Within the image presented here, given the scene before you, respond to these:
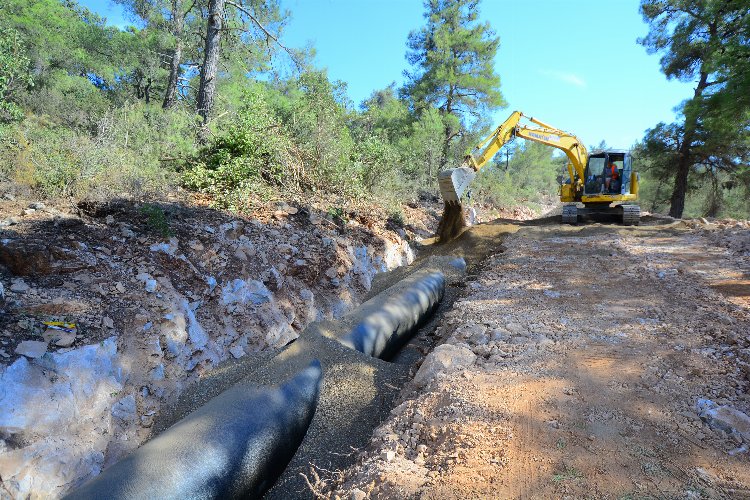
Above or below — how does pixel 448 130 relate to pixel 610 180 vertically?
above

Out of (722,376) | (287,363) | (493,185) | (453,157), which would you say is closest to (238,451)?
(287,363)

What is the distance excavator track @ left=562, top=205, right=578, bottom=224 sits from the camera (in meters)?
11.6

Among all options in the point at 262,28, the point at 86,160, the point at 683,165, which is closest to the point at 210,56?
the point at 262,28

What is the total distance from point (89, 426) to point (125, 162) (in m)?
4.41

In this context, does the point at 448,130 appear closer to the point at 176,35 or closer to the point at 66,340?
the point at 176,35

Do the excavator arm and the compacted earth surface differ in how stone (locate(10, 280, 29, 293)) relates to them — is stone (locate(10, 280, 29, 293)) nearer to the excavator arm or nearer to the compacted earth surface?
the compacted earth surface

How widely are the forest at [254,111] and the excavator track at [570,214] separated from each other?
1.28 m

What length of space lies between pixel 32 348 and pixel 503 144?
10283 mm

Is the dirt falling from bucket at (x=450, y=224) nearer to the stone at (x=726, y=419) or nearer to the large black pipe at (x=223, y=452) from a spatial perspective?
the large black pipe at (x=223, y=452)

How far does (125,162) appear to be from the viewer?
605 cm

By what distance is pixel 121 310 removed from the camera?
12.5 ft

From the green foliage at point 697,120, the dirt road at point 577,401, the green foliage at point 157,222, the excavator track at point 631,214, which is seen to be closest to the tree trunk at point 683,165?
the green foliage at point 697,120

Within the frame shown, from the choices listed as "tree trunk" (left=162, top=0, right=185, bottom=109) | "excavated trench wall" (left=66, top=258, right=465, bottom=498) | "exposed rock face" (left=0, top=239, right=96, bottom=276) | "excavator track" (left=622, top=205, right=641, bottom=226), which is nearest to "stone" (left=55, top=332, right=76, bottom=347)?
"exposed rock face" (left=0, top=239, right=96, bottom=276)

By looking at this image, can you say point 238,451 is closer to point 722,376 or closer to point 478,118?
point 722,376
